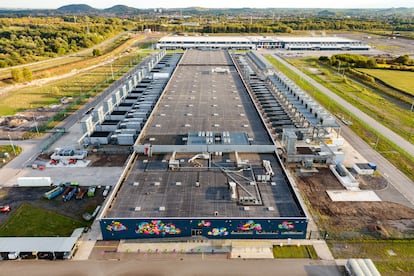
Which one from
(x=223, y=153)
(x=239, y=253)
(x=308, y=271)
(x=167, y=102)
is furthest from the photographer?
(x=167, y=102)

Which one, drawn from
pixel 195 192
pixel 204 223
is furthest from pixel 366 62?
pixel 204 223

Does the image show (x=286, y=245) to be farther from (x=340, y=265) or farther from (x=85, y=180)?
(x=85, y=180)

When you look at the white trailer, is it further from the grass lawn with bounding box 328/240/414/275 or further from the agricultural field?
the grass lawn with bounding box 328/240/414/275

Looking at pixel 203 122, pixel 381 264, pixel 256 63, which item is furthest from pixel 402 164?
pixel 256 63

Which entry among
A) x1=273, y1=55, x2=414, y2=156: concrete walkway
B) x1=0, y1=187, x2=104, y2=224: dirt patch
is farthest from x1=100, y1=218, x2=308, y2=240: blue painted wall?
x1=273, y1=55, x2=414, y2=156: concrete walkway

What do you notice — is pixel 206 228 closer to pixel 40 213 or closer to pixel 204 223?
pixel 204 223

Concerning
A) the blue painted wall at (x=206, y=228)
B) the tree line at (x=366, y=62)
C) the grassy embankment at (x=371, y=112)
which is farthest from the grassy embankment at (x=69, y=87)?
the tree line at (x=366, y=62)
